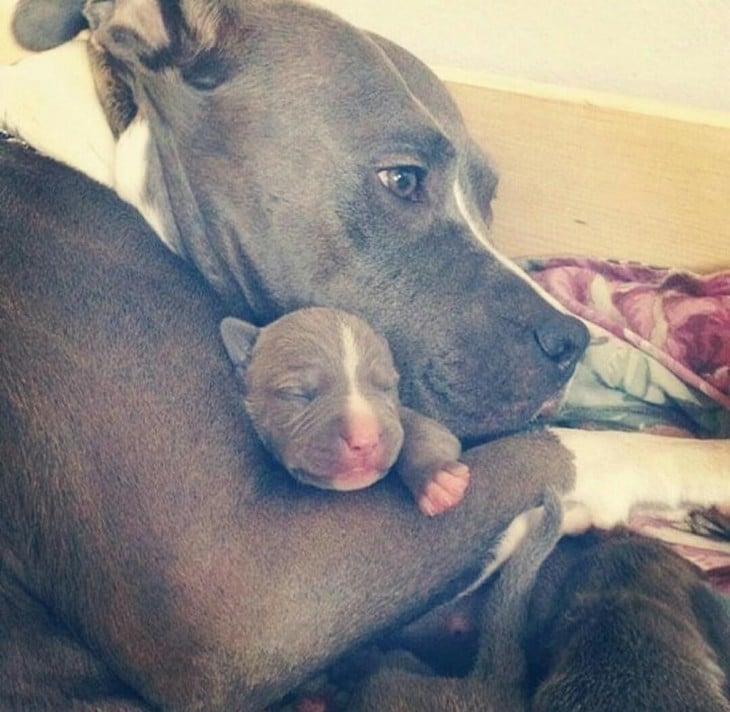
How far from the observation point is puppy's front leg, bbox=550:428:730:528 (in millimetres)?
1083

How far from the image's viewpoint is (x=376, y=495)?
1011 millimetres

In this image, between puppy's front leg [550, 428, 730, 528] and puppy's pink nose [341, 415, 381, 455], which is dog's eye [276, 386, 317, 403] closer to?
puppy's pink nose [341, 415, 381, 455]

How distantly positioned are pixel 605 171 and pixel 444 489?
1.63 ft

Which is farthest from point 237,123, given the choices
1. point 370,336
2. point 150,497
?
point 150,497

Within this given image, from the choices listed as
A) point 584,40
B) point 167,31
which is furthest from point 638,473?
point 167,31

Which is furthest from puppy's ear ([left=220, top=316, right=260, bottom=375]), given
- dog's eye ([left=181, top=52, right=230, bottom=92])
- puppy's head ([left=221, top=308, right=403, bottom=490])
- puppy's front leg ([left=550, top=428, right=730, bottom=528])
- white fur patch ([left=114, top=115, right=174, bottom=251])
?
puppy's front leg ([left=550, top=428, right=730, bottom=528])

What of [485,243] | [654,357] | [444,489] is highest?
[485,243]

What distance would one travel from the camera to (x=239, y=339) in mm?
1013

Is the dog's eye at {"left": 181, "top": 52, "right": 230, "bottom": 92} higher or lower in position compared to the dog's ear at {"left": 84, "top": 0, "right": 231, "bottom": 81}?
lower

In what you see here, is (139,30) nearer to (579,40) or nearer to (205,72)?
(205,72)

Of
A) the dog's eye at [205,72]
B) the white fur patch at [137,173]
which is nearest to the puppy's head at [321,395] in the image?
the white fur patch at [137,173]

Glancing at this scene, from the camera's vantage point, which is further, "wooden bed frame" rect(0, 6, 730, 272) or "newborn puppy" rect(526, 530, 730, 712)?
"wooden bed frame" rect(0, 6, 730, 272)

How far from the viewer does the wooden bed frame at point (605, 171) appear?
4.21ft

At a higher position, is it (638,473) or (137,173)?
(137,173)
